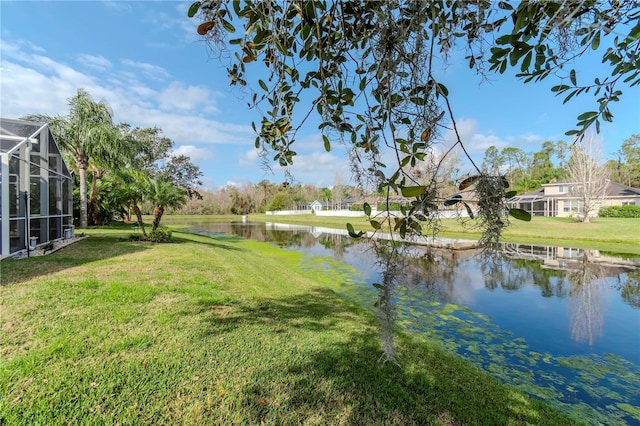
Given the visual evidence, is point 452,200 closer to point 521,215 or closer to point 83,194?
point 521,215

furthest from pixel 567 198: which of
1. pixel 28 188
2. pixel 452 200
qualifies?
pixel 28 188

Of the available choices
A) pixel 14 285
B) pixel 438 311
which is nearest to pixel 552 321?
pixel 438 311

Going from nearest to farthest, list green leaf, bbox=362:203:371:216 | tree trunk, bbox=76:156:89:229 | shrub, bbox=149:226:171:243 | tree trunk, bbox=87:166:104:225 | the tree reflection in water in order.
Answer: green leaf, bbox=362:203:371:216
the tree reflection in water
shrub, bbox=149:226:171:243
tree trunk, bbox=76:156:89:229
tree trunk, bbox=87:166:104:225

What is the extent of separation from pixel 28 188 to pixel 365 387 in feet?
33.1

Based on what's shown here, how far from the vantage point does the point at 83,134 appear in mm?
15992

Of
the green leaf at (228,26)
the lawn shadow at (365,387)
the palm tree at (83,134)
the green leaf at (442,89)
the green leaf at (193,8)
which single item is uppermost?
the palm tree at (83,134)

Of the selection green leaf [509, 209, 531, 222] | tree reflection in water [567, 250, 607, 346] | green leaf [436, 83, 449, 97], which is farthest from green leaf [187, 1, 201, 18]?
tree reflection in water [567, 250, 607, 346]

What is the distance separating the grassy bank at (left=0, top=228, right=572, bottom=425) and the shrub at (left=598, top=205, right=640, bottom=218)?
34.8 meters

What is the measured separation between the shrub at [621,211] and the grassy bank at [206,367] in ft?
114

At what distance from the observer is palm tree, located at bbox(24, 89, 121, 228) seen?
51.9 ft

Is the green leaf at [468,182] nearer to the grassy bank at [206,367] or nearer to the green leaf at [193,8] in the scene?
the green leaf at [193,8]

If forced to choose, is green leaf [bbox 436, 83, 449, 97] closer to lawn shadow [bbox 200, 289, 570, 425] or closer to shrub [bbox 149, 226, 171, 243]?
lawn shadow [bbox 200, 289, 570, 425]

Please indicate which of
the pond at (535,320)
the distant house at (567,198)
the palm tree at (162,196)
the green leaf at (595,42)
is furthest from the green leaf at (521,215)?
the distant house at (567,198)

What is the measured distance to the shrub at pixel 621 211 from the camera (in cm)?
2625
